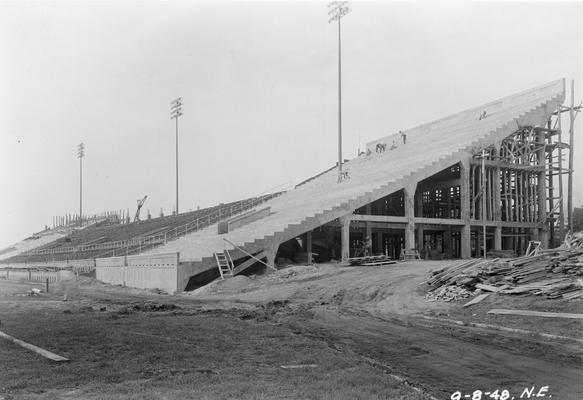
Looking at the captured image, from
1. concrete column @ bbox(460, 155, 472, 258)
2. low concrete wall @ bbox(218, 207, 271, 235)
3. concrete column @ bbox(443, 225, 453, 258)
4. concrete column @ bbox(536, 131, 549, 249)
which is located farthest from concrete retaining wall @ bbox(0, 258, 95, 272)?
concrete column @ bbox(536, 131, 549, 249)

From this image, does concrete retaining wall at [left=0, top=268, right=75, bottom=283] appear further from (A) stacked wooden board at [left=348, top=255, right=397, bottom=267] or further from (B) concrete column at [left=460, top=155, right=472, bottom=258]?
(B) concrete column at [left=460, top=155, right=472, bottom=258]

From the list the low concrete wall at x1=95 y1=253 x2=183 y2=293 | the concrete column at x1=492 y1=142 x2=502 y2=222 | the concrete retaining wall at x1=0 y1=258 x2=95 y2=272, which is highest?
the concrete column at x1=492 y1=142 x2=502 y2=222

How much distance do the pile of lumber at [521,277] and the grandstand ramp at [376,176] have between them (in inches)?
478

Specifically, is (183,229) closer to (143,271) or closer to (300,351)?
(143,271)

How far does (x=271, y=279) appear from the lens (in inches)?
1078

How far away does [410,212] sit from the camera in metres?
35.9

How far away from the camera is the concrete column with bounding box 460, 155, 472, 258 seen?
124 ft

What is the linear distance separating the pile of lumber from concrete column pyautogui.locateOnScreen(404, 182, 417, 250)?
1483 cm

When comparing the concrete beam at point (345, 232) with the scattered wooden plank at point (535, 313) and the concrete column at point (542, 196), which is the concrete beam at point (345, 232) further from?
the scattered wooden plank at point (535, 313)

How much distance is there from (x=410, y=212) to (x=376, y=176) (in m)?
5.28

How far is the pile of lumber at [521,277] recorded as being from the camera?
626 inches

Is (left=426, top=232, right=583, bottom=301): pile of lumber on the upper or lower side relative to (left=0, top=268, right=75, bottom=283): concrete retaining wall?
upper

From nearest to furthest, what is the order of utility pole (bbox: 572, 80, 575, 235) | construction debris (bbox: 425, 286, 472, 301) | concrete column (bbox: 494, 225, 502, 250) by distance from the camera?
construction debris (bbox: 425, 286, 472, 301), concrete column (bbox: 494, 225, 502, 250), utility pole (bbox: 572, 80, 575, 235)

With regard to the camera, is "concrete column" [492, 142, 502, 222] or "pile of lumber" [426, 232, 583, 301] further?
"concrete column" [492, 142, 502, 222]
